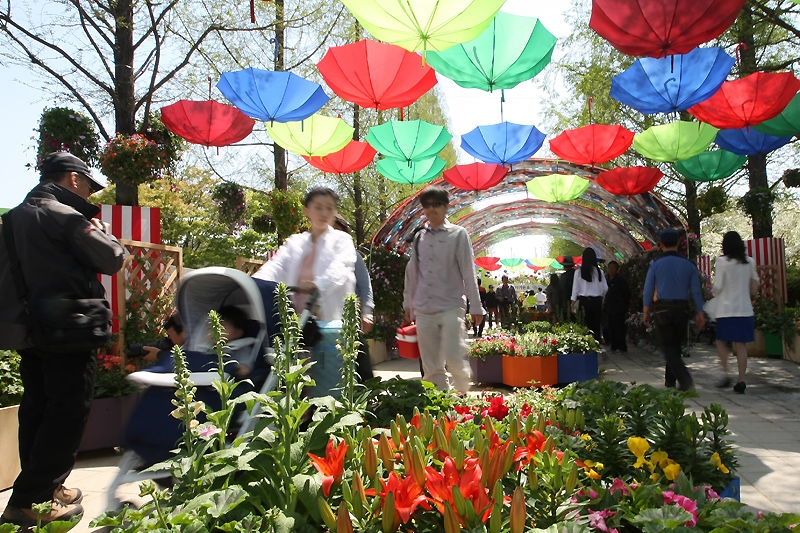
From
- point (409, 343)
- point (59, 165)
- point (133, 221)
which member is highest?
point (133, 221)

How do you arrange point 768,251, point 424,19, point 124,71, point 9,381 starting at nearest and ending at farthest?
point 9,381
point 424,19
point 124,71
point 768,251

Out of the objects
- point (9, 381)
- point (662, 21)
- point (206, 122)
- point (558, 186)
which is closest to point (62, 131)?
point (206, 122)

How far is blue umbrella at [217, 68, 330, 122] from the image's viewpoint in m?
6.89

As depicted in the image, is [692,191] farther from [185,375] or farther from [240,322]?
[185,375]

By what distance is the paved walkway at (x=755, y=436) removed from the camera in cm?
331

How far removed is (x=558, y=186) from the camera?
40.6 ft

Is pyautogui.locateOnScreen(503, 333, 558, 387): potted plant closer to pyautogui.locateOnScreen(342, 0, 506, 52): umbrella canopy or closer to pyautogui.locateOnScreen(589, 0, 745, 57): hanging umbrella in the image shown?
pyautogui.locateOnScreen(589, 0, 745, 57): hanging umbrella

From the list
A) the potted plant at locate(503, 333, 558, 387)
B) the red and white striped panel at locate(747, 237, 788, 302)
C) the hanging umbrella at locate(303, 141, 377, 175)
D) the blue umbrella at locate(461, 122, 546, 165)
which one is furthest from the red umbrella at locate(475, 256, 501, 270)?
the potted plant at locate(503, 333, 558, 387)

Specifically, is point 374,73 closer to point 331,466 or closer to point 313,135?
point 313,135

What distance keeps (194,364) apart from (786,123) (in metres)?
8.11

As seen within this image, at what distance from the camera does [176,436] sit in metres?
2.66

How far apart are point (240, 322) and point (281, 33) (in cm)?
1156

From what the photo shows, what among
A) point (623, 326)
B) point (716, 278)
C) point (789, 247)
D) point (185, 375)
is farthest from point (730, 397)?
point (789, 247)

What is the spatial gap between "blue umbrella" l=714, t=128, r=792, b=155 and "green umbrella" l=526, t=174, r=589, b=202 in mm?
3515
